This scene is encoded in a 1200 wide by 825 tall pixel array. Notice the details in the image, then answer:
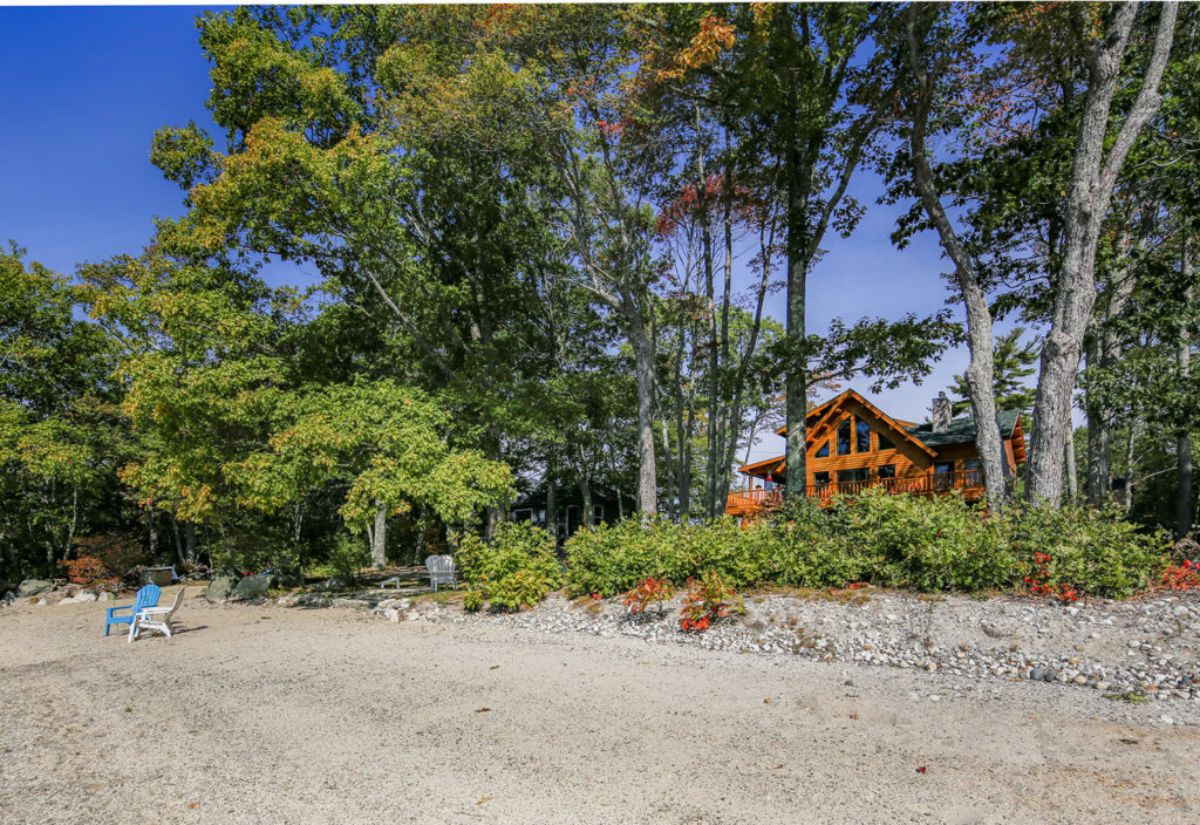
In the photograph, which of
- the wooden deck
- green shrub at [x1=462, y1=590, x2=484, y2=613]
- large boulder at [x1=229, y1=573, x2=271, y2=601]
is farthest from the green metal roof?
large boulder at [x1=229, y1=573, x2=271, y2=601]

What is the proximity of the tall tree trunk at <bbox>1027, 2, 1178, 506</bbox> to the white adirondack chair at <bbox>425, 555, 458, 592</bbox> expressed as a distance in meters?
10.7

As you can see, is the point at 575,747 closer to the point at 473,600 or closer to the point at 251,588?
the point at 473,600

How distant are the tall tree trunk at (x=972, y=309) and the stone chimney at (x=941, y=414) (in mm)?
13910

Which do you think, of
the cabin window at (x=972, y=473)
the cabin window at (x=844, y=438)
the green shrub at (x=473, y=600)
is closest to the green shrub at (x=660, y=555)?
the green shrub at (x=473, y=600)

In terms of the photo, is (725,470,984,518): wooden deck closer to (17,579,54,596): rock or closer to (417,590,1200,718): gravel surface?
(417,590,1200,718): gravel surface

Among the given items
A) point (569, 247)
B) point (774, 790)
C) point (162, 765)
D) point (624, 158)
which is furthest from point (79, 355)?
point (774, 790)

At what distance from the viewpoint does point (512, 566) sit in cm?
915

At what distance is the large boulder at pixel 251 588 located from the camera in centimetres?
1240

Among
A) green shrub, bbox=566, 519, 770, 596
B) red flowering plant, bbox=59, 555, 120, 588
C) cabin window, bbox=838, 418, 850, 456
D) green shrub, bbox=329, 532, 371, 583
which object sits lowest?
red flowering plant, bbox=59, 555, 120, 588

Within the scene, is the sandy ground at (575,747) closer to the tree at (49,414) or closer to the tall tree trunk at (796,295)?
the tall tree trunk at (796,295)

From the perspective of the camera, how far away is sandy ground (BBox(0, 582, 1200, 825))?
2777 mm

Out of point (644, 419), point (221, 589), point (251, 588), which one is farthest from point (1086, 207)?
point (221, 589)

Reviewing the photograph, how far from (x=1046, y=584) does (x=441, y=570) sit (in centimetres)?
1068

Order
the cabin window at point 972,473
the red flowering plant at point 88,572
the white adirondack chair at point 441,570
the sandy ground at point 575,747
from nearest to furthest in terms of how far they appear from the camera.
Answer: the sandy ground at point 575,747 < the white adirondack chair at point 441,570 < the red flowering plant at point 88,572 < the cabin window at point 972,473
